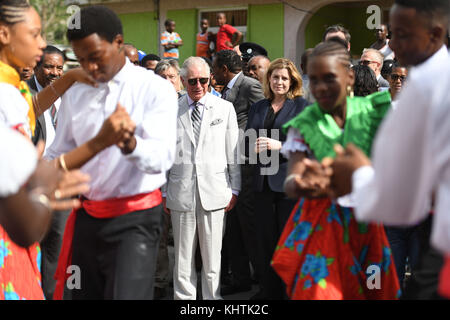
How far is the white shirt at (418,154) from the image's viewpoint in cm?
194

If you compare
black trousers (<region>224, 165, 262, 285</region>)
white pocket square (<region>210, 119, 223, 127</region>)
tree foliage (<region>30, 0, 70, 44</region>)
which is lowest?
black trousers (<region>224, 165, 262, 285</region>)

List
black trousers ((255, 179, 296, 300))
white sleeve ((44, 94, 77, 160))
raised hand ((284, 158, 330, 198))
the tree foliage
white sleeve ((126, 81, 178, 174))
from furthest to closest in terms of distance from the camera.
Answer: the tree foliage, black trousers ((255, 179, 296, 300)), white sleeve ((44, 94, 77, 160)), white sleeve ((126, 81, 178, 174)), raised hand ((284, 158, 330, 198))

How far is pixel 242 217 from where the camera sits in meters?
6.23

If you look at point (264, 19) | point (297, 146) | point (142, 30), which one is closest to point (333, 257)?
point (297, 146)

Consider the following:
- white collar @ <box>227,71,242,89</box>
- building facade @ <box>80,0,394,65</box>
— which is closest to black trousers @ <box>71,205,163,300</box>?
white collar @ <box>227,71,242,89</box>

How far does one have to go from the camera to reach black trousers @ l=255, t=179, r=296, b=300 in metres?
5.06

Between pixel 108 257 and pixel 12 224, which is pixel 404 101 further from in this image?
pixel 108 257

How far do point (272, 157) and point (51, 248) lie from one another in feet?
6.71

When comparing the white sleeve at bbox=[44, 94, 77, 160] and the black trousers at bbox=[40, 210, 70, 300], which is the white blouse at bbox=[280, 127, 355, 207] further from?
Result: the black trousers at bbox=[40, 210, 70, 300]

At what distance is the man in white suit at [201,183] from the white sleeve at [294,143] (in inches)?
81.5

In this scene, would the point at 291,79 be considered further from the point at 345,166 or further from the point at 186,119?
the point at 345,166

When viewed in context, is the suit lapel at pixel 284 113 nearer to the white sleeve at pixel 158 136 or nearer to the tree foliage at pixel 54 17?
the white sleeve at pixel 158 136

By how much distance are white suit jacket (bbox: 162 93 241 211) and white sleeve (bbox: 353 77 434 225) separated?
3.33 m

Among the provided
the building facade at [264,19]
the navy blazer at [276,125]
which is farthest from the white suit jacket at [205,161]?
the building facade at [264,19]
